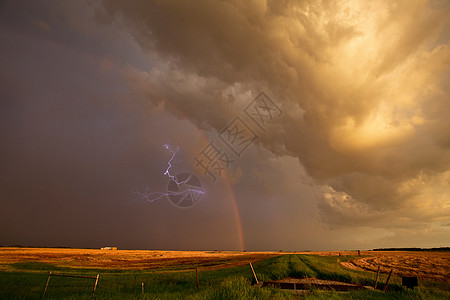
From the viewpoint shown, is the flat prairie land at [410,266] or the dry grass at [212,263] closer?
the flat prairie land at [410,266]

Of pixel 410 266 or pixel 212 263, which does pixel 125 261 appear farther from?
pixel 410 266

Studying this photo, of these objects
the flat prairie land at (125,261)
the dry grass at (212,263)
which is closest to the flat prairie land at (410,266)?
the dry grass at (212,263)

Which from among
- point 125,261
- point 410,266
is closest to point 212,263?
point 125,261

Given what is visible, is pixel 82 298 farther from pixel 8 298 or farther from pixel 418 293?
pixel 418 293

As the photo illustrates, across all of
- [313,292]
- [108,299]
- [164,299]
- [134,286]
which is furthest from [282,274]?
[108,299]

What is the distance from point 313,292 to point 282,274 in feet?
43.4

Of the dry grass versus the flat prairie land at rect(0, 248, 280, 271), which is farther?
the flat prairie land at rect(0, 248, 280, 271)

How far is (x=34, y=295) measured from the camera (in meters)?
19.8

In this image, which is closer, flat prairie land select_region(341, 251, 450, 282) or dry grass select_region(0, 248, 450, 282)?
flat prairie land select_region(341, 251, 450, 282)

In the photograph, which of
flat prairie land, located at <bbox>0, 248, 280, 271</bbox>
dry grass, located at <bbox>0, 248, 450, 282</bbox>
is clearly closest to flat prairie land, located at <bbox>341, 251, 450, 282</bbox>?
dry grass, located at <bbox>0, 248, 450, 282</bbox>

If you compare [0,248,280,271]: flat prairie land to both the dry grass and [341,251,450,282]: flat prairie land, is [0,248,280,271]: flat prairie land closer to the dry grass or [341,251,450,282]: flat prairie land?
the dry grass

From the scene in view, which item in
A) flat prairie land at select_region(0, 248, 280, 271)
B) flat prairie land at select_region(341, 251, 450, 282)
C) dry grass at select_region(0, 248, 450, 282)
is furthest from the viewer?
flat prairie land at select_region(0, 248, 280, 271)

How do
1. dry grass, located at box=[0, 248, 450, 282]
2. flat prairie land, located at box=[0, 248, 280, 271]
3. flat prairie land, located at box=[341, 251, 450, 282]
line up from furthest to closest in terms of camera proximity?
flat prairie land, located at box=[0, 248, 280, 271], dry grass, located at box=[0, 248, 450, 282], flat prairie land, located at box=[341, 251, 450, 282]

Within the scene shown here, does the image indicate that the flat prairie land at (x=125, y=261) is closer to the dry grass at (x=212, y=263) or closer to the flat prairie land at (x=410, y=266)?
the dry grass at (x=212, y=263)
